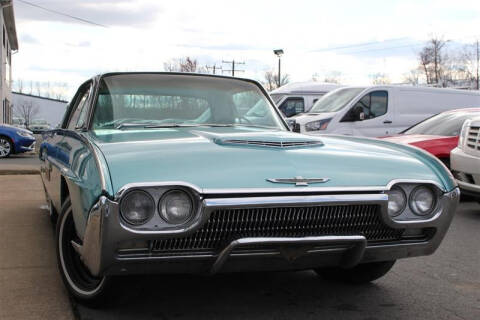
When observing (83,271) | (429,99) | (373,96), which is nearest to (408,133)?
(373,96)

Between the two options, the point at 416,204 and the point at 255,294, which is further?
the point at 255,294

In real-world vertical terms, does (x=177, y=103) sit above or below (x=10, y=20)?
below

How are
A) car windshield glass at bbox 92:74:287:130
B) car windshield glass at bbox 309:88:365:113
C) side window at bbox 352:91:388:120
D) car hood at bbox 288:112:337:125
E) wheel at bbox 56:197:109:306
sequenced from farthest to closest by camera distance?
car windshield glass at bbox 309:88:365:113 < side window at bbox 352:91:388:120 < car hood at bbox 288:112:337:125 < car windshield glass at bbox 92:74:287:130 < wheel at bbox 56:197:109:306

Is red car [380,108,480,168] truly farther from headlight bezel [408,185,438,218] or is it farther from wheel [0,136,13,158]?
wheel [0,136,13,158]

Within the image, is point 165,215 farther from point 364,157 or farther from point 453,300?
point 453,300

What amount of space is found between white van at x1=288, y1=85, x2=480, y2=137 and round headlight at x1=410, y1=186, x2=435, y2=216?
8.89 meters

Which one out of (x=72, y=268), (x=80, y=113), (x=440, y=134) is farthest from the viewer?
(x=440, y=134)

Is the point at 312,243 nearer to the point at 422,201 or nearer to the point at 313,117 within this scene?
Answer: the point at 422,201

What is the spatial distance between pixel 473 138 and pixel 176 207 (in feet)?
17.4

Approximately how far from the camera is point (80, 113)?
15.1 ft

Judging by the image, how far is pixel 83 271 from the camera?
11.3ft

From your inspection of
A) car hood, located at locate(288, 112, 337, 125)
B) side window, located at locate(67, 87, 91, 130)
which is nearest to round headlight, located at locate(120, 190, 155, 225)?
side window, located at locate(67, 87, 91, 130)

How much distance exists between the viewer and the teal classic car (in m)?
2.67

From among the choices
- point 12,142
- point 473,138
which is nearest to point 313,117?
point 473,138
